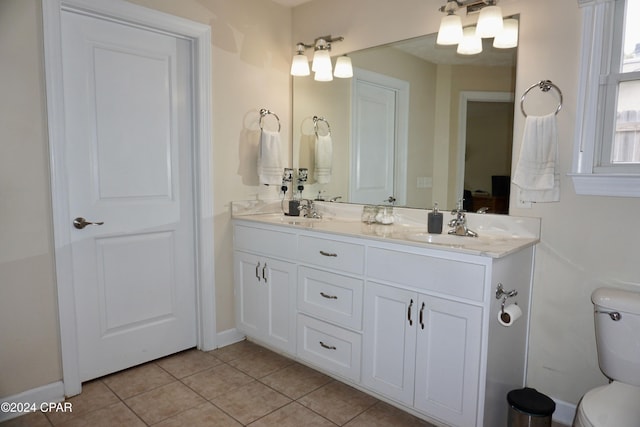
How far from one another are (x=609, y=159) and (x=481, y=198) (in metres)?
0.58

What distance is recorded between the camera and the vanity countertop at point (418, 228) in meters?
1.80

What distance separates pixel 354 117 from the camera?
282 cm

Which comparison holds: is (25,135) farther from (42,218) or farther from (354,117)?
(354,117)

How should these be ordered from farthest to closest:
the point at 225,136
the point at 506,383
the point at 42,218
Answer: the point at 225,136 → the point at 42,218 → the point at 506,383

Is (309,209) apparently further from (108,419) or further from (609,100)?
(609,100)

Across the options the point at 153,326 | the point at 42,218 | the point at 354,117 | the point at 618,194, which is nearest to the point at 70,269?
the point at 42,218

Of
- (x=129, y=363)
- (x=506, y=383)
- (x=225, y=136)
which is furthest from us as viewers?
(x=225, y=136)

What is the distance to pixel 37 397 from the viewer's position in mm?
2064

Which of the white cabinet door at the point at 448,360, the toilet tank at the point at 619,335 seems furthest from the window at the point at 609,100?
the white cabinet door at the point at 448,360

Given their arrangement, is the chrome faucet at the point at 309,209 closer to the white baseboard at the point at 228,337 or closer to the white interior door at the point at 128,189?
the white interior door at the point at 128,189

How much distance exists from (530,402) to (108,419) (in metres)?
1.92

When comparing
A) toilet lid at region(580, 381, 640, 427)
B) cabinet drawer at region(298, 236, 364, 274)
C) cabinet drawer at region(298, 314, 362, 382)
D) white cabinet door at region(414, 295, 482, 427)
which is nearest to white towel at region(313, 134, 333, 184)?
cabinet drawer at region(298, 236, 364, 274)

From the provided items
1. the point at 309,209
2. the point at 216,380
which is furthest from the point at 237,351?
the point at 309,209

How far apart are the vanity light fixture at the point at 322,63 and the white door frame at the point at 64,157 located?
633 millimetres
